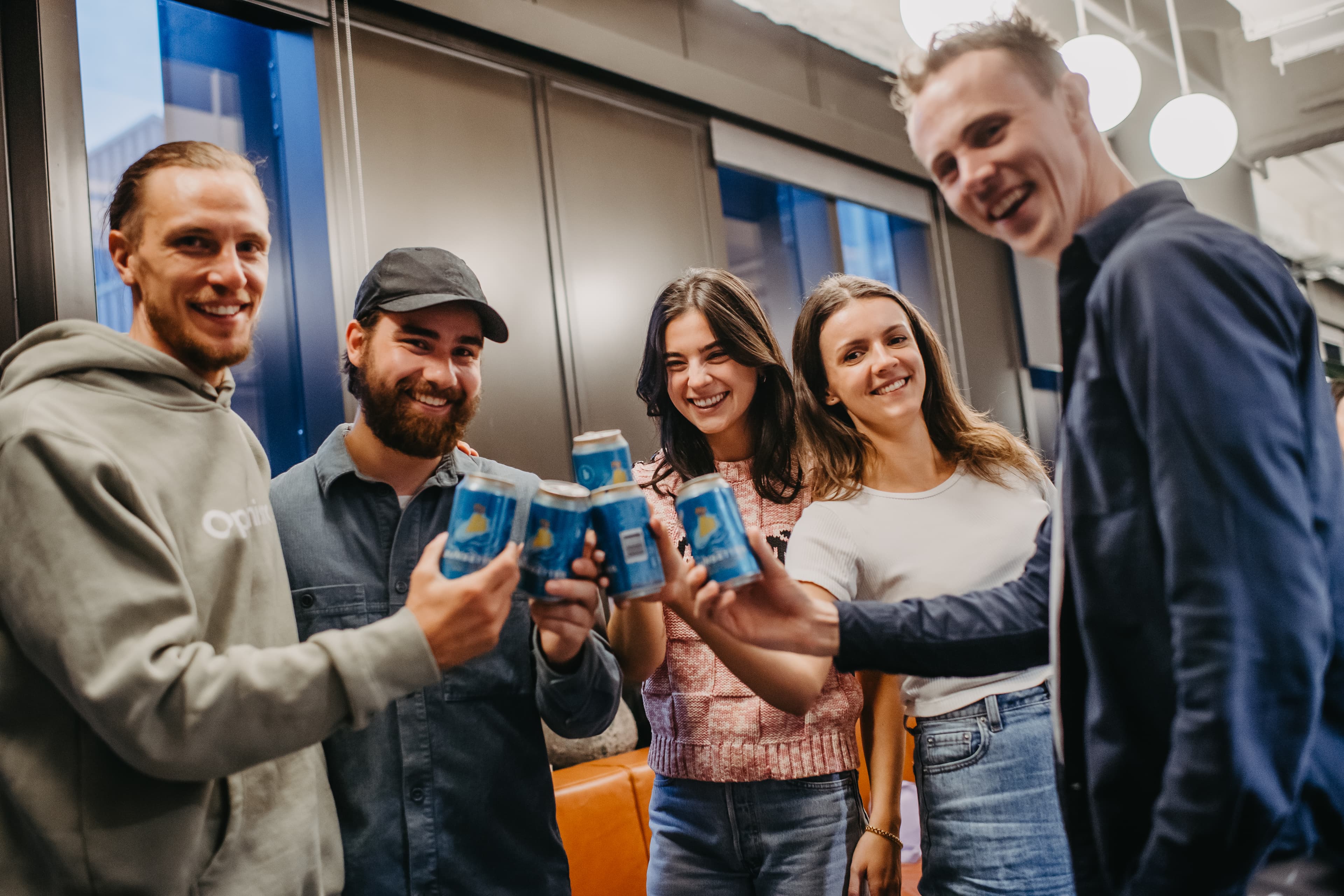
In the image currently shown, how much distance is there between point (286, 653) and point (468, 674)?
1.19 ft

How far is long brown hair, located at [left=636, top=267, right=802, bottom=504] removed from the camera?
163 cm

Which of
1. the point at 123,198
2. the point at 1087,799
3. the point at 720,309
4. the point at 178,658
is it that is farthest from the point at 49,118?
the point at 1087,799

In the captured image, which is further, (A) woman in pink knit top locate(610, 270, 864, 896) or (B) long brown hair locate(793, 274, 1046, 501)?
(B) long brown hair locate(793, 274, 1046, 501)

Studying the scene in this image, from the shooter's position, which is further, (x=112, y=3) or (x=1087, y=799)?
(x=112, y=3)

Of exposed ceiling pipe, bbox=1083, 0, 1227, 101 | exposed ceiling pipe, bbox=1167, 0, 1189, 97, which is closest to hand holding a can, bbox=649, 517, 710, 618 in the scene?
exposed ceiling pipe, bbox=1167, 0, 1189, 97

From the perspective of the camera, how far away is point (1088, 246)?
80cm

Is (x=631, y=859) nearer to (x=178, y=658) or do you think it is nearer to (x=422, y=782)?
(x=422, y=782)

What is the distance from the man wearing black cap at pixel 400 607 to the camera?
45.9 inches

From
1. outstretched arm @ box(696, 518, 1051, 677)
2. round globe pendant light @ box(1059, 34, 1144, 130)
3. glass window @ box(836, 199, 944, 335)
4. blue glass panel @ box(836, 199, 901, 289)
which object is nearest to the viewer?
outstretched arm @ box(696, 518, 1051, 677)

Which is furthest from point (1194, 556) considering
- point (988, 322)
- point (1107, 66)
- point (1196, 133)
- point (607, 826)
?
point (988, 322)

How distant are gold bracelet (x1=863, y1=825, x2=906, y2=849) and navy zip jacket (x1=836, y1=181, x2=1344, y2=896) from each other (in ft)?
2.27

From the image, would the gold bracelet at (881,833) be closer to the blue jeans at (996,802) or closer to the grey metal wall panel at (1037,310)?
the blue jeans at (996,802)

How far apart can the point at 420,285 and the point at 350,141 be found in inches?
64.0

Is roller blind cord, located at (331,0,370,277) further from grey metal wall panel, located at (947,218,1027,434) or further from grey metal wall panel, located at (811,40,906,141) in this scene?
grey metal wall panel, located at (947,218,1027,434)
